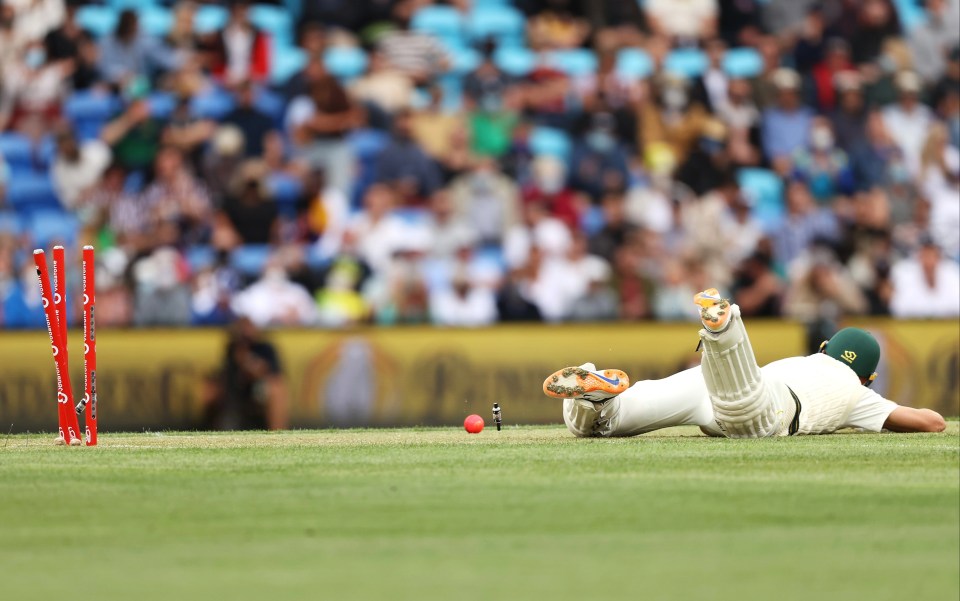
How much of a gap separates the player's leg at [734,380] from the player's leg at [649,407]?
0.22m

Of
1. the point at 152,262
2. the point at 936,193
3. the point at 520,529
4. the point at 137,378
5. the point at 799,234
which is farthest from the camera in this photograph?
the point at 936,193

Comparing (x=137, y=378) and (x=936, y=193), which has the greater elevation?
(x=936, y=193)

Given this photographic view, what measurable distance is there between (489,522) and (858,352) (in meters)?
4.89

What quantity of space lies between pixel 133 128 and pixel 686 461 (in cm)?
1073

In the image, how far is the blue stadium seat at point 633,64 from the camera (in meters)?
19.2

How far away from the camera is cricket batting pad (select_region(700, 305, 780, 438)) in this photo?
940 centimetres

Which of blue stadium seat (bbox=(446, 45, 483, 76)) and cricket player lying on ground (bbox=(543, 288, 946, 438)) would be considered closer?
cricket player lying on ground (bbox=(543, 288, 946, 438))

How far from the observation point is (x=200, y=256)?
1644 cm

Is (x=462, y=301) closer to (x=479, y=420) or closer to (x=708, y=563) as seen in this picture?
(x=479, y=420)

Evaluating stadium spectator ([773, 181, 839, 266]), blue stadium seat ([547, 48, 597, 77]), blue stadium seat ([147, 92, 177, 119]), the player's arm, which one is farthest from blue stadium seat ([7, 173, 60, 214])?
the player's arm

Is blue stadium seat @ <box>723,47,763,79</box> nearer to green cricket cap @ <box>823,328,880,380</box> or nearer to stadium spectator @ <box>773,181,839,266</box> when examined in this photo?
stadium spectator @ <box>773,181,839,266</box>

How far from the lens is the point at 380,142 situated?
1812 cm

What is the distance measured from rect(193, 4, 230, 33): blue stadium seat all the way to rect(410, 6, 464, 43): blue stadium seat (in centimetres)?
225

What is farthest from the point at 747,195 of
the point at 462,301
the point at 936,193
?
the point at 462,301
